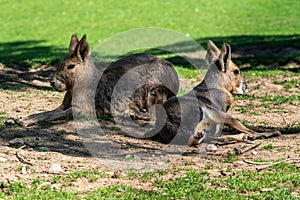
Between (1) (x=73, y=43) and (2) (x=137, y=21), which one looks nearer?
(1) (x=73, y=43)

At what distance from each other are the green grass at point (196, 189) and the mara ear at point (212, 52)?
93.5 inches

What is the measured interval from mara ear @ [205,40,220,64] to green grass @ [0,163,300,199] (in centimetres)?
238

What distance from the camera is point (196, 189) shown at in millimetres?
5668

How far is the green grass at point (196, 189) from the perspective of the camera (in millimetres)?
5484

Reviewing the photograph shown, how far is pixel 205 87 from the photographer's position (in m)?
7.87

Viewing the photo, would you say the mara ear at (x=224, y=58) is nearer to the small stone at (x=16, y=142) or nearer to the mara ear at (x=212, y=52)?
the mara ear at (x=212, y=52)

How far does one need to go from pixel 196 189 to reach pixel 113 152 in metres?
1.54

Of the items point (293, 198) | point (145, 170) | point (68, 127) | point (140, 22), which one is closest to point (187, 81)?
point (68, 127)

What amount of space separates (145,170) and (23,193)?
1.35 meters

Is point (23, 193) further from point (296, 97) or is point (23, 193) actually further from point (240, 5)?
point (240, 5)

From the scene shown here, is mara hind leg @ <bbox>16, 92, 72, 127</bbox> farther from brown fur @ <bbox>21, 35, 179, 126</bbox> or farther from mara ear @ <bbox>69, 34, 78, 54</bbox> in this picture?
mara ear @ <bbox>69, 34, 78, 54</bbox>

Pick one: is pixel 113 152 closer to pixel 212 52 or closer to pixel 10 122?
pixel 10 122

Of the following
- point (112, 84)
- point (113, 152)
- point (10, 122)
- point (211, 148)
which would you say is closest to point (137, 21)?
point (112, 84)

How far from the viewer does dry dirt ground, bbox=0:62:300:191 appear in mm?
6082
